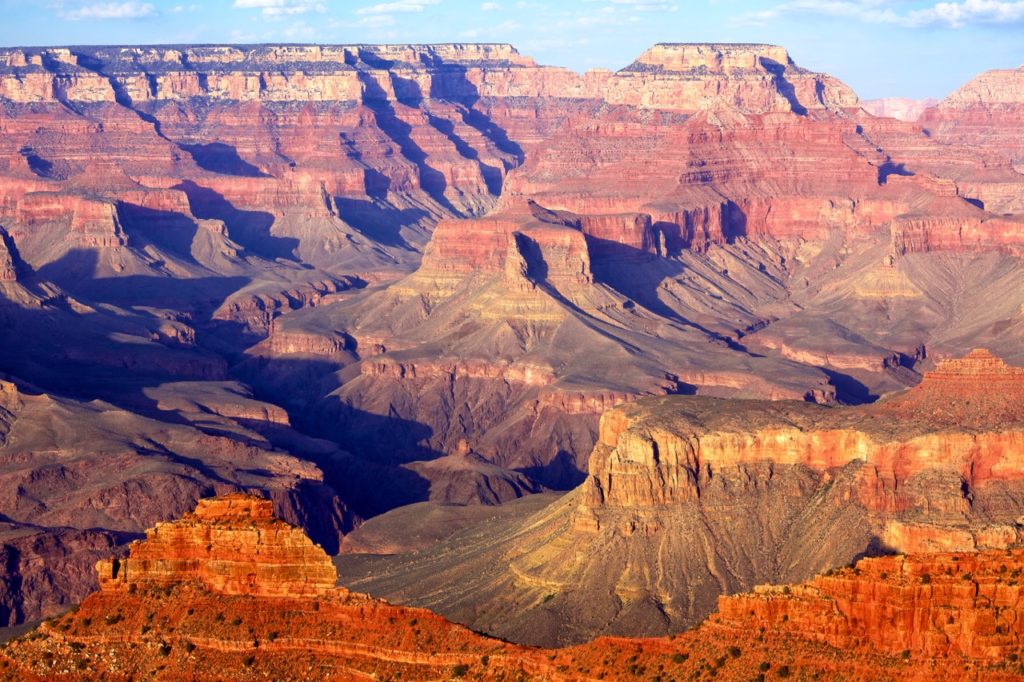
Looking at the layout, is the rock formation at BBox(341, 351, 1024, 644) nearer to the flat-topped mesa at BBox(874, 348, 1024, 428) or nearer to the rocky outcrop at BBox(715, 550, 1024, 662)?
the flat-topped mesa at BBox(874, 348, 1024, 428)

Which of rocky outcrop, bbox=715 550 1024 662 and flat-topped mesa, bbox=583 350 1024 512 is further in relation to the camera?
flat-topped mesa, bbox=583 350 1024 512

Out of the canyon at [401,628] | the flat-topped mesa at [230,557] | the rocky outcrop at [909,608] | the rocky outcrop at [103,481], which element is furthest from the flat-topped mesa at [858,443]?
the flat-topped mesa at [230,557]

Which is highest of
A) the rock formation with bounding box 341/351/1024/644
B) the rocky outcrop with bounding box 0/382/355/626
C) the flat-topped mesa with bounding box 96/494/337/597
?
the flat-topped mesa with bounding box 96/494/337/597

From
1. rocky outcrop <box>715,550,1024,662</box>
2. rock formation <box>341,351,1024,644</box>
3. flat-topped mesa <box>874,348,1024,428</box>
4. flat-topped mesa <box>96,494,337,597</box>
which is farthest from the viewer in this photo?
flat-topped mesa <box>874,348,1024,428</box>

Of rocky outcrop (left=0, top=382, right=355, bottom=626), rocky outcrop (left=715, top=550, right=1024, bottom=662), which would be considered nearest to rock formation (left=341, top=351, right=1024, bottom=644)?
rocky outcrop (left=0, top=382, right=355, bottom=626)

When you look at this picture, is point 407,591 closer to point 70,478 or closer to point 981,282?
point 70,478

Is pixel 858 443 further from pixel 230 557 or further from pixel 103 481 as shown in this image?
pixel 103 481

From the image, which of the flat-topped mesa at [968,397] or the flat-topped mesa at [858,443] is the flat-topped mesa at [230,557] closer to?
the flat-topped mesa at [858,443]
